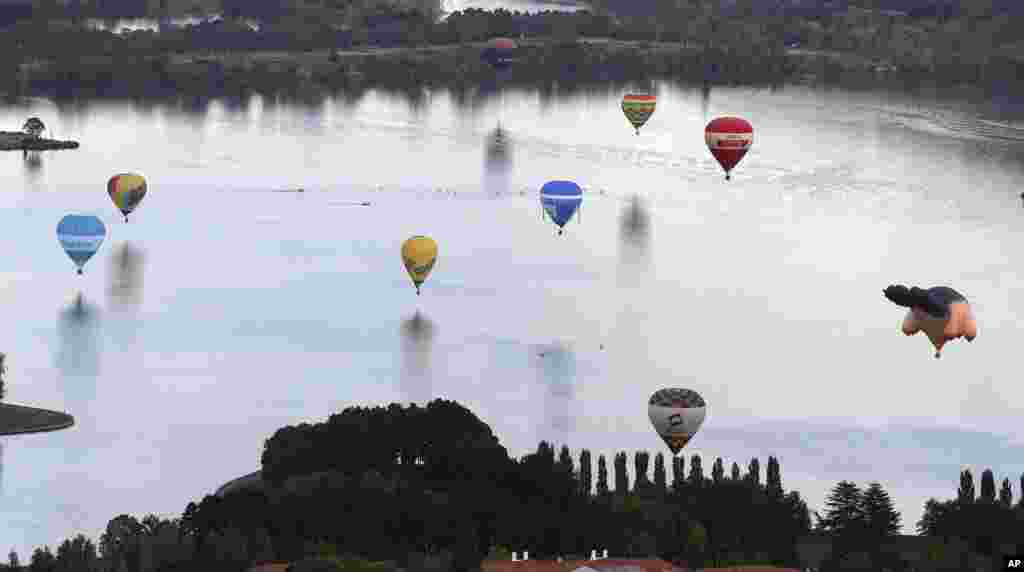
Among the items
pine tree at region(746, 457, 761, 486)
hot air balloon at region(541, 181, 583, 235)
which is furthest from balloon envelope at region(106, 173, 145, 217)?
pine tree at region(746, 457, 761, 486)

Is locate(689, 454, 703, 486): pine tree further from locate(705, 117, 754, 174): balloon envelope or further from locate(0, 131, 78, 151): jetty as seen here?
locate(0, 131, 78, 151): jetty

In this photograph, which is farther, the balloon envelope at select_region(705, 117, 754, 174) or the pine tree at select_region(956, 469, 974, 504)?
the balloon envelope at select_region(705, 117, 754, 174)

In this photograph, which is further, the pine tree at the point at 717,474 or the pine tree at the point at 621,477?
the pine tree at the point at 621,477

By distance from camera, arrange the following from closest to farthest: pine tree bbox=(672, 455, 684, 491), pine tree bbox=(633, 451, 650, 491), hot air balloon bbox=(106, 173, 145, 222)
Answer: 1. pine tree bbox=(633, 451, 650, 491)
2. pine tree bbox=(672, 455, 684, 491)
3. hot air balloon bbox=(106, 173, 145, 222)

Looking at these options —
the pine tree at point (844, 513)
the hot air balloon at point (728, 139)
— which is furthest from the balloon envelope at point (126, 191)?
the pine tree at point (844, 513)

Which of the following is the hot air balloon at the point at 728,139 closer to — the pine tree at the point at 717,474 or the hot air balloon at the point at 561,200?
the hot air balloon at the point at 561,200

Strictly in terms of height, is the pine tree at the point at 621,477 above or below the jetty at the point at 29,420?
below

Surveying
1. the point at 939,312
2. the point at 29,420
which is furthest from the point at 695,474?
the point at 29,420
